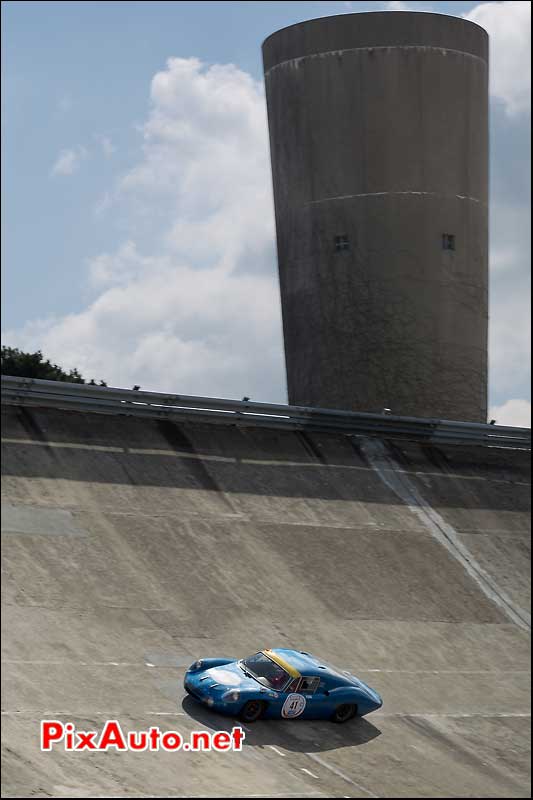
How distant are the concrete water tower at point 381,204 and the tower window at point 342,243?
0.18 feet

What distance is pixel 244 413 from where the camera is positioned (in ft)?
99.7

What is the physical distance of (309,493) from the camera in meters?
28.3

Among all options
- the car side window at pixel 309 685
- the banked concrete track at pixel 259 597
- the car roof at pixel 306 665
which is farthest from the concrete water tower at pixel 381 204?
the car side window at pixel 309 685

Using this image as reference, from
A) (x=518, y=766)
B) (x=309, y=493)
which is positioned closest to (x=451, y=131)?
(x=309, y=493)

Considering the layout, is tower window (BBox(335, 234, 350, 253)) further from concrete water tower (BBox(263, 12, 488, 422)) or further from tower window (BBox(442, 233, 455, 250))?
tower window (BBox(442, 233, 455, 250))

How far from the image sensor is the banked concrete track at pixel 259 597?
17688mm

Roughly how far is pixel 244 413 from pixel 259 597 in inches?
300

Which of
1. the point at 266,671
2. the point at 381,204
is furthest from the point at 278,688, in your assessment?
the point at 381,204

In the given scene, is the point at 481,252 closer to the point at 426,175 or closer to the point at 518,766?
the point at 426,175

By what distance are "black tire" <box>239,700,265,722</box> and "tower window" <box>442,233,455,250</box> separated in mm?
21318

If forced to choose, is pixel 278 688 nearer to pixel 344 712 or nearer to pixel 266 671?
pixel 266 671

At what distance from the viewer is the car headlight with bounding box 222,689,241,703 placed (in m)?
18.3

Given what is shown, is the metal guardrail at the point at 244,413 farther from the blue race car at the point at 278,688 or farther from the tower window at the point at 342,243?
the blue race car at the point at 278,688

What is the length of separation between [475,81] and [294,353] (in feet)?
30.1
